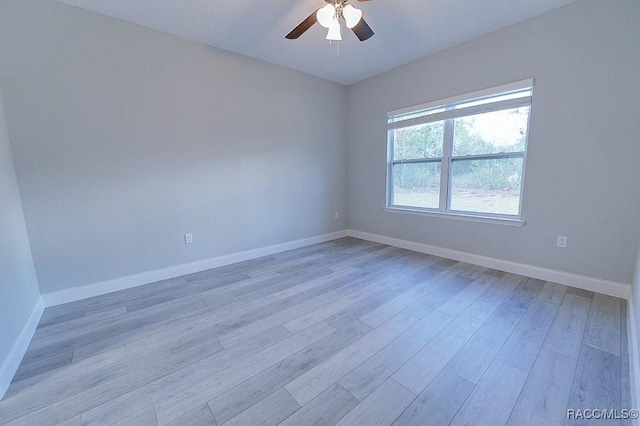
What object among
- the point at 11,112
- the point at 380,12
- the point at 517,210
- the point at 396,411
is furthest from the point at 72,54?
the point at 517,210

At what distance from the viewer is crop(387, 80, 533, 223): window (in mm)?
2719

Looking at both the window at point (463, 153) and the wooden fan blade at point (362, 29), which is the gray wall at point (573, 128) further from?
the wooden fan blade at point (362, 29)

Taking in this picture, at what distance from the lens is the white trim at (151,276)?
Answer: 7.57 feet

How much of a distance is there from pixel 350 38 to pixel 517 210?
2640 millimetres

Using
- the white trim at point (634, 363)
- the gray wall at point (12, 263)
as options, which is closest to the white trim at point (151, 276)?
the gray wall at point (12, 263)

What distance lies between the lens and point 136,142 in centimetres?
255

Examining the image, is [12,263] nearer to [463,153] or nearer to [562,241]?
[463,153]

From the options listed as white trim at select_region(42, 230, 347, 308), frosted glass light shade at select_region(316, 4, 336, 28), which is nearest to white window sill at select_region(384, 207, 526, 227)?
white trim at select_region(42, 230, 347, 308)

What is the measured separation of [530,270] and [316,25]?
340cm

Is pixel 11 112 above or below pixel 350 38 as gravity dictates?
below

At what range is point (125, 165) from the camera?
2514mm

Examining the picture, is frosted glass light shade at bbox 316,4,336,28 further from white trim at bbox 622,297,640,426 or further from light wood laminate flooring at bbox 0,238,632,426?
white trim at bbox 622,297,640,426

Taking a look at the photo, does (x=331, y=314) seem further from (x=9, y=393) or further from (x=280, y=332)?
(x=9, y=393)

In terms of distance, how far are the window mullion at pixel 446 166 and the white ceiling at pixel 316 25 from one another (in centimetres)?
96
